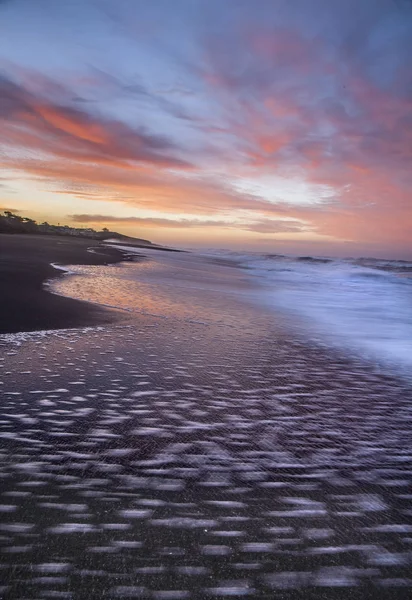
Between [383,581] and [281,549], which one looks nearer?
[383,581]

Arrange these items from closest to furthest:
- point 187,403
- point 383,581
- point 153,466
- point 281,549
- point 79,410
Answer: point 383,581 → point 281,549 → point 153,466 → point 79,410 → point 187,403

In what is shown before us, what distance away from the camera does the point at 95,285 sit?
8812 mm

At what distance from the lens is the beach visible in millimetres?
1273

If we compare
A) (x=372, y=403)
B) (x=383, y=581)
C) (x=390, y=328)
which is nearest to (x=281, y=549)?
(x=383, y=581)

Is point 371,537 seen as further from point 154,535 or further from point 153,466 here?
point 153,466

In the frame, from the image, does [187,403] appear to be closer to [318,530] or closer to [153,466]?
[153,466]

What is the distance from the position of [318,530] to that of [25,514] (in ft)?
3.90

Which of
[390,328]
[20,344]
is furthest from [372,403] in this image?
[390,328]

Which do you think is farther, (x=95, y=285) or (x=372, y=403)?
(x=95, y=285)

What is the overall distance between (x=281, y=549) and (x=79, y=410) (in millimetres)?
1615

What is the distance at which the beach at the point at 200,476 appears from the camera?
1.27 m

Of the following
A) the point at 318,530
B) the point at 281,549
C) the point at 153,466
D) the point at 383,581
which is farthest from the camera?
the point at 153,466

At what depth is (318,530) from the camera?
59.1 inches

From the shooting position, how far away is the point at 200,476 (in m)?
1.83
